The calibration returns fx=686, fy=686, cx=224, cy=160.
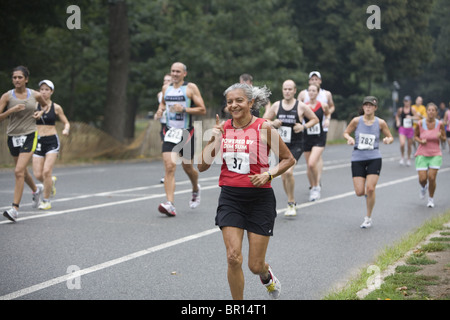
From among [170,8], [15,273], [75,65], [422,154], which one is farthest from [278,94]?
[15,273]

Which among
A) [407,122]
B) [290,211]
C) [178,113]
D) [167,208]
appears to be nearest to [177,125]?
[178,113]

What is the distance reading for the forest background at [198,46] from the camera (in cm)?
2417

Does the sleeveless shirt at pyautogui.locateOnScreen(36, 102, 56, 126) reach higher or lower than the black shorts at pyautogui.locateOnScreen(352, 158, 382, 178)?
higher

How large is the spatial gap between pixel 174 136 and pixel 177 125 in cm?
22

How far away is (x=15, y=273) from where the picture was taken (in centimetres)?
662

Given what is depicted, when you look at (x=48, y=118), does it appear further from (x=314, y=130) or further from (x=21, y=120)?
(x=314, y=130)

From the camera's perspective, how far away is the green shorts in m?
12.2

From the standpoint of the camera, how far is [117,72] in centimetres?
2433

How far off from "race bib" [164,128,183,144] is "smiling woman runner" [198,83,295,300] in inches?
183

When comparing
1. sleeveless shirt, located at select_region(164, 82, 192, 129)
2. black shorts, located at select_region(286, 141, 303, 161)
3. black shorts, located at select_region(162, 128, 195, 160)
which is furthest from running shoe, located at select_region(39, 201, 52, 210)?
black shorts, located at select_region(286, 141, 303, 161)

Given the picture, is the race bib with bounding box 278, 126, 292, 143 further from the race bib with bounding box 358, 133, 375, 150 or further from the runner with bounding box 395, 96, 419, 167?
the runner with bounding box 395, 96, 419, 167

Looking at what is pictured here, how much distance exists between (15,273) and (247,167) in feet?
8.67

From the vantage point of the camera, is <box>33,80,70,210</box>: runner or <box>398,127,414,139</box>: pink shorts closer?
<box>33,80,70,210</box>: runner
